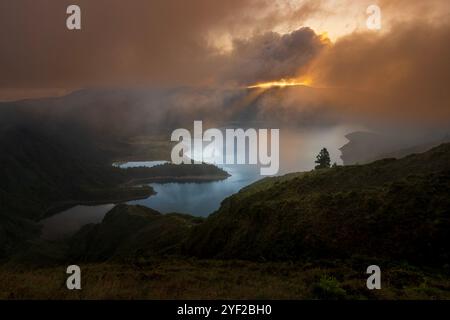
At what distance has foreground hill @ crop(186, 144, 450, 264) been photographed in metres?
25.8

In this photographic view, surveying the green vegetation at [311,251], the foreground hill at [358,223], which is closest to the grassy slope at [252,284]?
the green vegetation at [311,251]

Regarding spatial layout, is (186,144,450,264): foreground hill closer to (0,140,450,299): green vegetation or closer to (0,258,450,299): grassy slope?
(0,140,450,299): green vegetation

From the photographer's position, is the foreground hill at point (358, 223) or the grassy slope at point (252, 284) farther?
the foreground hill at point (358, 223)

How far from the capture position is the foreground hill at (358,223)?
25.8m

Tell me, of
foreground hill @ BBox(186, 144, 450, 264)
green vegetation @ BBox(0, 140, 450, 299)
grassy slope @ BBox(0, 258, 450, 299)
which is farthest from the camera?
foreground hill @ BBox(186, 144, 450, 264)

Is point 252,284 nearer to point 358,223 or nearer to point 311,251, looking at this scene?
point 311,251

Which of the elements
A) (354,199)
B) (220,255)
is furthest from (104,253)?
(354,199)

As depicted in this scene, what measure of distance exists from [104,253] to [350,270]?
113m

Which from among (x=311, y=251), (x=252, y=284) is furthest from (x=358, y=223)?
(x=252, y=284)

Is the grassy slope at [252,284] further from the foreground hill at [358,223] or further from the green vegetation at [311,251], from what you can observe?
the foreground hill at [358,223]

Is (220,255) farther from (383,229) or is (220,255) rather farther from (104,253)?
(104,253)

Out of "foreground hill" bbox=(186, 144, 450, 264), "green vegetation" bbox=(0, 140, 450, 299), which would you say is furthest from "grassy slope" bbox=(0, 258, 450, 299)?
"foreground hill" bbox=(186, 144, 450, 264)

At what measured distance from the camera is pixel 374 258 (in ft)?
79.6

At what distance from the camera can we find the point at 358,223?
1171 inches
